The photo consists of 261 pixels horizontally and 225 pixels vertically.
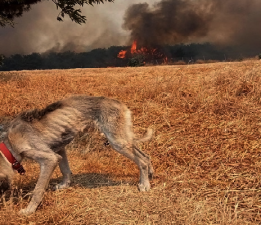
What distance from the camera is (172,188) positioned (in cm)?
652

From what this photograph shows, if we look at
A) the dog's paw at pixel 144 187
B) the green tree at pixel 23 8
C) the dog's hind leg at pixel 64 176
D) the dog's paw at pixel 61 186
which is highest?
the green tree at pixel 23 8

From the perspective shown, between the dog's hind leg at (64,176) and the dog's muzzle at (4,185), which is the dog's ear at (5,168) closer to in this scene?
the dog's muzzle at (4,185)

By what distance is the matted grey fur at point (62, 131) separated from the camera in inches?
232

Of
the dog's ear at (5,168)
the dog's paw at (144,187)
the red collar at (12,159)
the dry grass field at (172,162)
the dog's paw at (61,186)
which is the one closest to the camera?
the dry grass field at (172,162)

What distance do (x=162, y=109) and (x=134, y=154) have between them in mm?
3781

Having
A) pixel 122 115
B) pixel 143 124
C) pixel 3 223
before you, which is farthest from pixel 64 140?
pixel 143 124

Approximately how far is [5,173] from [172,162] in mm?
3581

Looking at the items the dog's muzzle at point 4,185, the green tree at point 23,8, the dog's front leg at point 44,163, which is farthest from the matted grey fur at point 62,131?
the green tree at point 23,8

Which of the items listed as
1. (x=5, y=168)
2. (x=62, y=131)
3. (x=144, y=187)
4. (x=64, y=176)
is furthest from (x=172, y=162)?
(x=5, y=168)

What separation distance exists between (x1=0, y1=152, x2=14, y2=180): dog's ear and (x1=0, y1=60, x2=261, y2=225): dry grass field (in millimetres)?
345

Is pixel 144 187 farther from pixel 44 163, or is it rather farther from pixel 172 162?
pixel 44 163

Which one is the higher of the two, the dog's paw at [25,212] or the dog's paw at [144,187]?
the dog's paw at [25,212]

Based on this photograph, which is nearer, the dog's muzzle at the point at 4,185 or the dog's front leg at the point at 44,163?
the dog's muzzle at the point at 4,185

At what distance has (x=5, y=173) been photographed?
5.53 m
